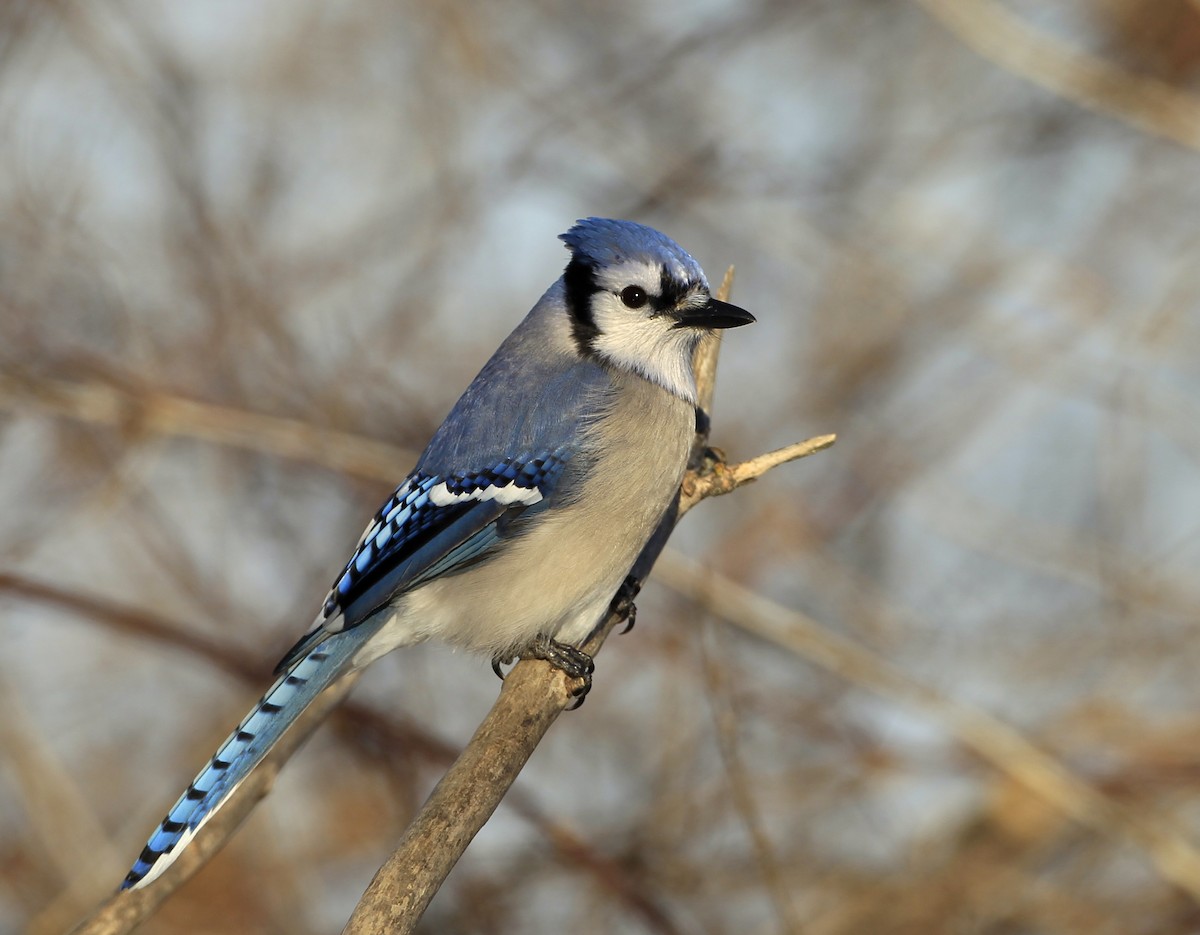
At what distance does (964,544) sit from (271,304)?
262 cm

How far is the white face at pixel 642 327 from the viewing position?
286 cm

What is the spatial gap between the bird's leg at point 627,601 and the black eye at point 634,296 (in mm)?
612

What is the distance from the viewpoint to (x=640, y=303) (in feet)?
9.43

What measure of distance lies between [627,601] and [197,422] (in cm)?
143

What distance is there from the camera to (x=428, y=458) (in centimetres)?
283

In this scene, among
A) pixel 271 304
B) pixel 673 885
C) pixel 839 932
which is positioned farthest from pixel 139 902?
Answer: pixel 271 304

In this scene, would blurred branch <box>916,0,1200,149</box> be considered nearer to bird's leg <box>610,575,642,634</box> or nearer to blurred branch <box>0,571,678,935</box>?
bird's leg <box>610,575,642,634</box>

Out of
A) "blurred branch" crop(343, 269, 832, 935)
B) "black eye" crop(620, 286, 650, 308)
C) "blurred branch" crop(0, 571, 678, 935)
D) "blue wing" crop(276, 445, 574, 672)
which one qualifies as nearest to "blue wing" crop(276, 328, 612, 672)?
"blue wing" crop(276, 445, 574, 672)

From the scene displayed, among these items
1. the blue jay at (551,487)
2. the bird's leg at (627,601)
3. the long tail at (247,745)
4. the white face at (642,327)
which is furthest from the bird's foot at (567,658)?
the white face at (642,327)

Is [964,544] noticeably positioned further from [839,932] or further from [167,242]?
[167,242]

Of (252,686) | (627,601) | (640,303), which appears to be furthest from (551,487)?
(252,686)

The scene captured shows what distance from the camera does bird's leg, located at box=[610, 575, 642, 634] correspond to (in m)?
2.91

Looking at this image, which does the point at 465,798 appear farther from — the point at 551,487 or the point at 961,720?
the point at 961,720

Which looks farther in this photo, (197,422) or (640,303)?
(197,422)
